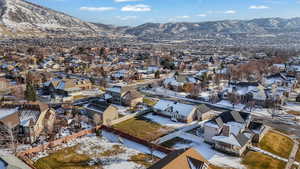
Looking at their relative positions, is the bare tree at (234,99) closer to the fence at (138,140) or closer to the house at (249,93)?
the house at (249,93)

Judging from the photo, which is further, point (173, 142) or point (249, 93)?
point (249, 93)

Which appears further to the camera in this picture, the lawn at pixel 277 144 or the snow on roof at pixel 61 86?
the snow on roof at pixel 61 86

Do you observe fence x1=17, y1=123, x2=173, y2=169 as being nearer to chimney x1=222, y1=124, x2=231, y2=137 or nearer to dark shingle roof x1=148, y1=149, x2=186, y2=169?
dark shingle roof x1=148, y1=149, x2=186, y2=169

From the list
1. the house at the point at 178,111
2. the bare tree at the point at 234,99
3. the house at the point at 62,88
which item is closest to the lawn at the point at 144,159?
the house at the point at 178,111

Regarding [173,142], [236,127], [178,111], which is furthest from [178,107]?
[236,127]

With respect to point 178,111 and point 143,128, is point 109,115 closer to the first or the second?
point 143,128

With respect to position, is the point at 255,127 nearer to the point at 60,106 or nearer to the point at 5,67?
the point at 60,106
